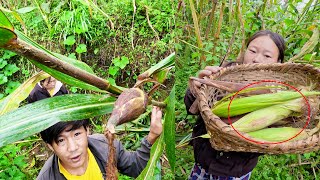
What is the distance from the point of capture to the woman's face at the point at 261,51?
45 cm

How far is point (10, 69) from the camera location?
4.90 feet

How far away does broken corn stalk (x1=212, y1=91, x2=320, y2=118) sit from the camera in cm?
45

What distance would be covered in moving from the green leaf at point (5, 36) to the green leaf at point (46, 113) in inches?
3.9

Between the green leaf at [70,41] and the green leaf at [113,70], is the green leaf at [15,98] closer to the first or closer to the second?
the green leaf at [113,70]

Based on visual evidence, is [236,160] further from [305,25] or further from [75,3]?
[75,3]

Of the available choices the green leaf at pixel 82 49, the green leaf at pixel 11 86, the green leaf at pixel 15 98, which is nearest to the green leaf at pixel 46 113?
the green leaf at pixel 15 98

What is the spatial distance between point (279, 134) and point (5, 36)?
1.16ft

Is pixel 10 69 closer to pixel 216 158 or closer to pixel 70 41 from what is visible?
pixel 70 41

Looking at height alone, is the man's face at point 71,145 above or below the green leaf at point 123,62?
above

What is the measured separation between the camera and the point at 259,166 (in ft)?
2.27

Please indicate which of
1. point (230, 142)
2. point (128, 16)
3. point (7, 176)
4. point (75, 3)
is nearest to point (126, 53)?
point (128, 16)

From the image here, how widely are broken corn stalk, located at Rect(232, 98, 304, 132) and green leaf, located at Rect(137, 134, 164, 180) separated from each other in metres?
0.11

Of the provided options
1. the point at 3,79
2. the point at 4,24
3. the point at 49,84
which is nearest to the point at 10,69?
the point at 3,79

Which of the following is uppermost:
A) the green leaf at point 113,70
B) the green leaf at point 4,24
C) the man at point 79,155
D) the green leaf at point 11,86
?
the green leaf at point 4,24
